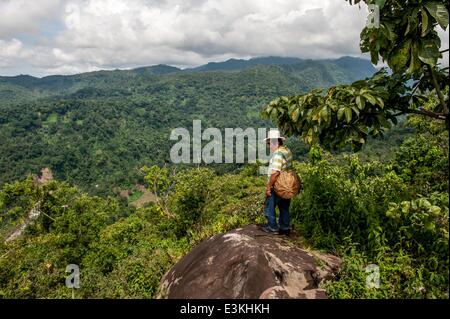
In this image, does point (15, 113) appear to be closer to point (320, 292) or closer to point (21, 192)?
point (21, 192)

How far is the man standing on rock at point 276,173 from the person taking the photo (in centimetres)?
585

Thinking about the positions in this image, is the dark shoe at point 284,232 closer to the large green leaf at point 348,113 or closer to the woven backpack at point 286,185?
the woven backpack at point 286,185

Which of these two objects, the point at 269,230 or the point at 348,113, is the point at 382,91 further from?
the point at 269,230

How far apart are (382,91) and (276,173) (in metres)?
2.07

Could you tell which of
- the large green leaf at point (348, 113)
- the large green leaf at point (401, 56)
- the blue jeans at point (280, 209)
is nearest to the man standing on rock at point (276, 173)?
the blue jeans at point (280, 209)

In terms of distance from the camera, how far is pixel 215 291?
4723 millimetres

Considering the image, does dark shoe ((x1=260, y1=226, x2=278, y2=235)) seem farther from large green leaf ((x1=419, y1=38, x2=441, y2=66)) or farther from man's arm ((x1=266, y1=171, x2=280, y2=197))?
large green leaf ((x1=419, y1=38, x2=441, y2=66))

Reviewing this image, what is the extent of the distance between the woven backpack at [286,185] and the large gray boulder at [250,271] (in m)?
0.80

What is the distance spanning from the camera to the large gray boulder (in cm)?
461

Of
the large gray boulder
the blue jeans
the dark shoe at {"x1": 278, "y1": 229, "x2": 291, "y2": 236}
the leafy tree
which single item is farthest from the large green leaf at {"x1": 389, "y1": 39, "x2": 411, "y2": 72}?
the dark shoe at {"x1": 278, "y1": 229, "x2": 291, "y2": 236}
